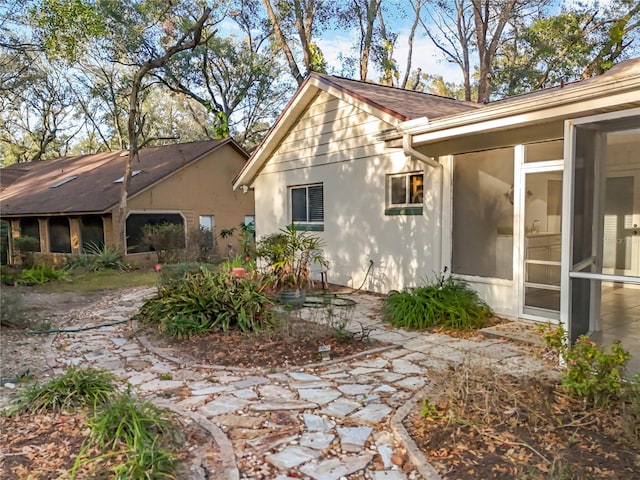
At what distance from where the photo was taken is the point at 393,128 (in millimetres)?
7277

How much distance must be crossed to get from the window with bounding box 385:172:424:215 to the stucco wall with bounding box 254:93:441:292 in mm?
122

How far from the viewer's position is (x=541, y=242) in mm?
6055

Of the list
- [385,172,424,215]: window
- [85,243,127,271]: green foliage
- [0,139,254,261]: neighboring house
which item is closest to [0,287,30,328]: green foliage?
[385,172,424,215]: window

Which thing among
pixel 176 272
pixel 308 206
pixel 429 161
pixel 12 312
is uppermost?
pixel 429 161

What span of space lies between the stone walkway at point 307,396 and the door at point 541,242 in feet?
3.71

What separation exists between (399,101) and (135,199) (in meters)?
10.7

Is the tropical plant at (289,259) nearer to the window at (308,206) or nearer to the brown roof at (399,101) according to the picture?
the window at (308,206)

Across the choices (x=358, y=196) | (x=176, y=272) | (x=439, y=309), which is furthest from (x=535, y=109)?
(x=176, y=272)

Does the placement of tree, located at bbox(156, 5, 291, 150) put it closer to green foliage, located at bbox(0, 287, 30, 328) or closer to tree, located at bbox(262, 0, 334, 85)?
tree, located at bbox(262, 0, 334, 85)

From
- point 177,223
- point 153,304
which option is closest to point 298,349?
point 153,304

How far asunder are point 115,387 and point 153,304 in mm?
3064

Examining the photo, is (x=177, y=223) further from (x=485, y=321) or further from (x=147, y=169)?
(x=485, y=321)

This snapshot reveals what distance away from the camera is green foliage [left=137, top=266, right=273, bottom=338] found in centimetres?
562

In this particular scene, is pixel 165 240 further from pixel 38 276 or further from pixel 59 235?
pixel 59 235
